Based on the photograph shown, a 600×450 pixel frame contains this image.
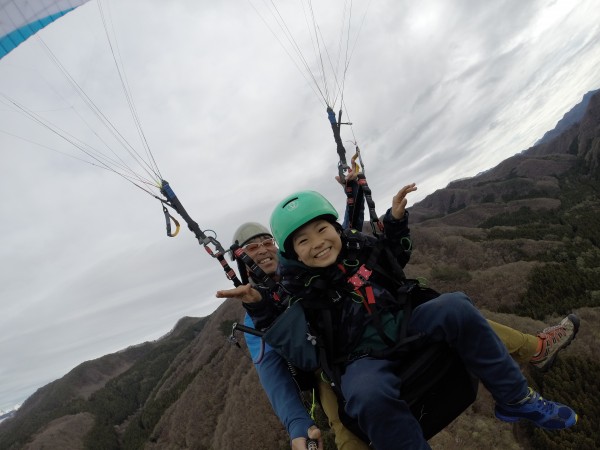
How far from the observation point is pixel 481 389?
6.71 metres

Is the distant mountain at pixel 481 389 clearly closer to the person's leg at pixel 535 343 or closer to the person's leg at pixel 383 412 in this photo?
the person's leg at pixel 535 343

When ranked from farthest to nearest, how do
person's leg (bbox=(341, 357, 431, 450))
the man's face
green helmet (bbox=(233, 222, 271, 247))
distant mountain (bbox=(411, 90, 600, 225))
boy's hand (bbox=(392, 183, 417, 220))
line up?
distant mountain (bbox=(411, 90, 600, 225))
green helmet (bbox=(233, 222, 271, 247))
the man's face
boy's hand (bbox=(392, 183, 417, 220))
person's leg (bbox=(341, 357, 431, 450))

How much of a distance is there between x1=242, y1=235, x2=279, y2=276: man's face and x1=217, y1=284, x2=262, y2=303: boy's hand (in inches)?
61.0

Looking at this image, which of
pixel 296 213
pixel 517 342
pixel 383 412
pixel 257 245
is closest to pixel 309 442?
pixel 383 412

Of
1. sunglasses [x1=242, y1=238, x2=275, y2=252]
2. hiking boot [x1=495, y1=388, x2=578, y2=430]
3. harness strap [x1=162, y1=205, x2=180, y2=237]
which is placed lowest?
hiking boot [x1=495, y1=388, x2=578, y2=430]

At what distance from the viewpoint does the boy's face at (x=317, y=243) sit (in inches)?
113

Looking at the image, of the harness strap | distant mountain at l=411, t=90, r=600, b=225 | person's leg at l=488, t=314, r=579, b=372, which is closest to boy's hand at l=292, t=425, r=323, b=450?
person's leg at l=488, t=314, r=579, b=372

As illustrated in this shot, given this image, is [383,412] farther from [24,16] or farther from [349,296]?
[24,16]

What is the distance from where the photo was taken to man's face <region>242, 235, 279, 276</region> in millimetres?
4453

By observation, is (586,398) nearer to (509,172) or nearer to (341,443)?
(341,443)

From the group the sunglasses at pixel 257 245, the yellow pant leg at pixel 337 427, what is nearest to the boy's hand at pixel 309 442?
the yellow pant leg at pixel 337 427

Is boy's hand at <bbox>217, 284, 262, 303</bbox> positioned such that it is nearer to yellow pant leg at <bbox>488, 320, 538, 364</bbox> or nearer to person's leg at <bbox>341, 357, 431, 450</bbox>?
person's leg at <bbox>341, 357, 431, 450</bbox>

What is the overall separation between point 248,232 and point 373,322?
2538 mm

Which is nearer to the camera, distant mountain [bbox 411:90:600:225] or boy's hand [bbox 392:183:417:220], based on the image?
boy's hand [bbox 392:183:417:220]
